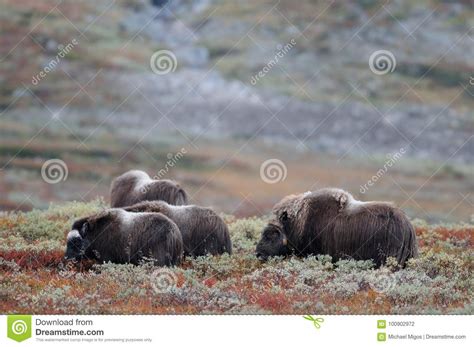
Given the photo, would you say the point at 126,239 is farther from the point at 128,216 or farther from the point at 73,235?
the point at 73,235

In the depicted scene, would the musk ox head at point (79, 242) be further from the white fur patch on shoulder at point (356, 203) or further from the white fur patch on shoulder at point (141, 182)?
the white fur patch on shoulder at point (356, 203)

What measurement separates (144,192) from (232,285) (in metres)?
2.93

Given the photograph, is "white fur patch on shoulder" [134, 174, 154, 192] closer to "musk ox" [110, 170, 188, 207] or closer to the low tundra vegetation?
"musk ox" [110, 170, 188, 207]

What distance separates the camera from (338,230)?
31.6 feet

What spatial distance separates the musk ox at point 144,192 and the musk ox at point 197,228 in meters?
0.82

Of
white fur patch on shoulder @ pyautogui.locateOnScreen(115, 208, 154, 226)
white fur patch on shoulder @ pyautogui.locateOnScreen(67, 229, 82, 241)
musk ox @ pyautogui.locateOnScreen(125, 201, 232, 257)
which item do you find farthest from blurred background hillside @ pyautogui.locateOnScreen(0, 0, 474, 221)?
white fur patch on shoulder @ pyautogui.locateOnScreen(67, 229, 82, 241)

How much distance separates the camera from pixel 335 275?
9.03 metres

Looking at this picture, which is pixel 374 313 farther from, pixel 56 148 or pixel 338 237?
pixel 56 148

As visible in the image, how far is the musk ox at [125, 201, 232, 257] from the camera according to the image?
1018 centimetres

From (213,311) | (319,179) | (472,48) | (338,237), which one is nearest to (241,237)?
(338,237)

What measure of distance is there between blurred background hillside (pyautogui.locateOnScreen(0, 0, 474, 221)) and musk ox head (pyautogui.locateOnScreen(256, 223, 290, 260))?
7738 mm

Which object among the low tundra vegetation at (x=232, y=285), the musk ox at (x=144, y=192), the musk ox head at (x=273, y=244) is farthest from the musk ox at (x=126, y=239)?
the musk ox at (x=144, y=192)
